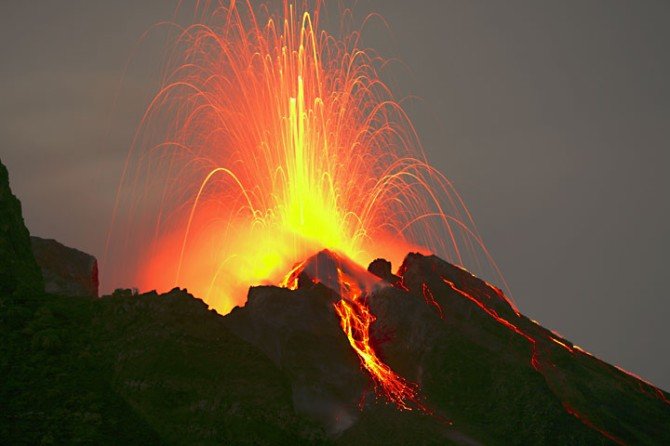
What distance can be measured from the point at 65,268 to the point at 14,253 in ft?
67.4

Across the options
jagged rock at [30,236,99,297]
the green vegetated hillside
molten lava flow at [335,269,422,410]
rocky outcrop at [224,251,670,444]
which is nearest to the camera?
the green vegetated hillside

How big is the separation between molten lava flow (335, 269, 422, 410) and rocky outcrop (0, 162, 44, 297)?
28.6 m

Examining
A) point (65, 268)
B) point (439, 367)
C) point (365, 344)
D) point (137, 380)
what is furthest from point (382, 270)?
point (137, 380)

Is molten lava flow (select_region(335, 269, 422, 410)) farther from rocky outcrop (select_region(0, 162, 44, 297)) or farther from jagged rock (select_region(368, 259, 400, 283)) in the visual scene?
rocky outcrop (select_region(0, 162, 44, 297))

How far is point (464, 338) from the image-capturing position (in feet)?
260

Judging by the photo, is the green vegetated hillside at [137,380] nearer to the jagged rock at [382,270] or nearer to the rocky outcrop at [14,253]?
the rocky outcrop at [14,253]

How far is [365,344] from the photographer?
77500 mm

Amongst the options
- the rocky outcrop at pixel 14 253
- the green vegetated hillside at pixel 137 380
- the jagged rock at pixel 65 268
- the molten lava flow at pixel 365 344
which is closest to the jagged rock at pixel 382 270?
the molten lava flow at pixel 365 344

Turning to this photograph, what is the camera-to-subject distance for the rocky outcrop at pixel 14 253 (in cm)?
5759

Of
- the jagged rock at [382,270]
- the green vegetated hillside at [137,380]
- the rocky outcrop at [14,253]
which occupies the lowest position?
the green vegetated hillside at [137,380]

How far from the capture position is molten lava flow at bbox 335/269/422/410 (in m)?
68.9

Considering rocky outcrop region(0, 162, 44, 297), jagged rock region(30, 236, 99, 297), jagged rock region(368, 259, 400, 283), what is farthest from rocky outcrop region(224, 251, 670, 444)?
rocky outcrop region(0, 162, 44, 297)

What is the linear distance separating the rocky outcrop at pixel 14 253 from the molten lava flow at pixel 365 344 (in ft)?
93.9

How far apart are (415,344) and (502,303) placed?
63.1 feet
